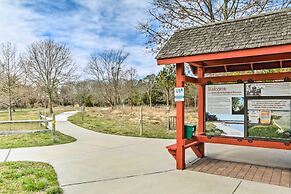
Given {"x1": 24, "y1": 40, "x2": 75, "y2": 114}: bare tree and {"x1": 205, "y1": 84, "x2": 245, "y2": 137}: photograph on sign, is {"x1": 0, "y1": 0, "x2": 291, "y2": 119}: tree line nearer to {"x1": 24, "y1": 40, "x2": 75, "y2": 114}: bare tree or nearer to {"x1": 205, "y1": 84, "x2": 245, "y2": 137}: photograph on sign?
{"x1": 24, "y1": 40, "x2": 75, "y2": 114}: bare tree

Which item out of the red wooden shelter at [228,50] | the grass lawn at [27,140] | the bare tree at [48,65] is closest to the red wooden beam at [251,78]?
the red wooden shelter at [228,50]

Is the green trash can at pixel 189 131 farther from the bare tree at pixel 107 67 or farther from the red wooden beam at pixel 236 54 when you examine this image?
the bare tree at pixel 107 67

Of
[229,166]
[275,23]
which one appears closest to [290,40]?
[275,23]

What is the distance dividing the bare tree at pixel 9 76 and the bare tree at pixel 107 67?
57.7 feet

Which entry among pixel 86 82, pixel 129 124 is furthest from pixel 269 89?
pixel 86 82

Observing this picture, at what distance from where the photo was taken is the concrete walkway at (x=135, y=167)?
3996 millimetres

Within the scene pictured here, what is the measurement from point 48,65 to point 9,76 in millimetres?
11555

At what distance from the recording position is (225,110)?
5668 mm

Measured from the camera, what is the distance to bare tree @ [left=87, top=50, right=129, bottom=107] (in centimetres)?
3547

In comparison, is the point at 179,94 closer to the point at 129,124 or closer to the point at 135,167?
the point at 135,167

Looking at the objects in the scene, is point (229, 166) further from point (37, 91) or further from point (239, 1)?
point (37, 91)

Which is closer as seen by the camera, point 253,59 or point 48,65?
point 253,59

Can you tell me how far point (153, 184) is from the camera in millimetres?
4180

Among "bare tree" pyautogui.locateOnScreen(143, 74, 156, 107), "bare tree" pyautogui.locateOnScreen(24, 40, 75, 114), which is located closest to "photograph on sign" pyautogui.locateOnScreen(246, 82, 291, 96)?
"bare tree" pyautogui.locateOnScreen(24, 40, 75, 114)
